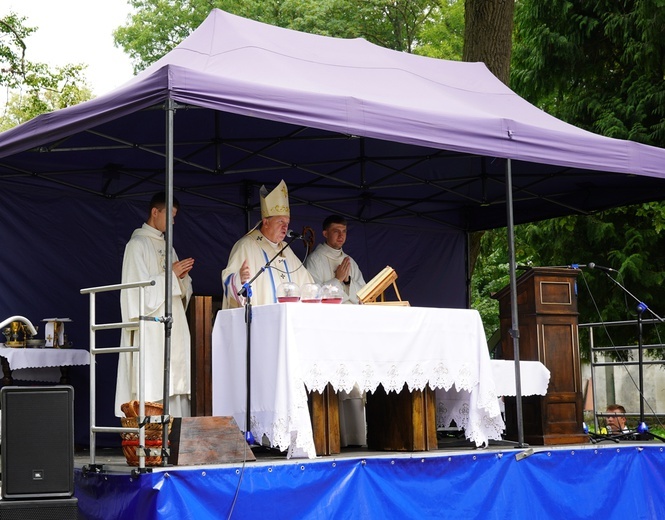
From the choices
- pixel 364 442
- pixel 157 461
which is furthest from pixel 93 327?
pixel 364 442

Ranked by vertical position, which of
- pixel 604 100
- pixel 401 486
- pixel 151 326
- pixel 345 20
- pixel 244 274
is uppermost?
pixel 345 20

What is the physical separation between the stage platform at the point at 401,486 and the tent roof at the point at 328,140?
6.74 ft

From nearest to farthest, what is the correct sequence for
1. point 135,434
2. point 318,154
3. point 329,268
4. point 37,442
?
point 37,442
point 135,434
point 329,268
point 318,154

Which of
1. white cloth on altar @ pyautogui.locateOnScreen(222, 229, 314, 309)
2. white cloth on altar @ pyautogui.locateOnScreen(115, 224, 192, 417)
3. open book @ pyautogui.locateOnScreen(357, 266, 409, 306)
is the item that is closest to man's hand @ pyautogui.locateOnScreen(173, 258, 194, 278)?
white cloth on altar @ pyautogui.locateOnScreen(115, 224, 192, 417)

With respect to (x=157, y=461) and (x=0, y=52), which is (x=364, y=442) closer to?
(x=157, y=461)

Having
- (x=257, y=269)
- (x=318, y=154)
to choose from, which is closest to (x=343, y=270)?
(x=318, y=154)

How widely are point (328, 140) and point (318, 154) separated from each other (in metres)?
0.45

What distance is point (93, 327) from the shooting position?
618cm

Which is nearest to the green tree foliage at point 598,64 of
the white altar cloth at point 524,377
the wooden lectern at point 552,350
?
the wooden lectern at point 552,350

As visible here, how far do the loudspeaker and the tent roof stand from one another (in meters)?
1.70

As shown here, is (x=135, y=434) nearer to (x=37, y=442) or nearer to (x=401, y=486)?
(x=37, y=442)

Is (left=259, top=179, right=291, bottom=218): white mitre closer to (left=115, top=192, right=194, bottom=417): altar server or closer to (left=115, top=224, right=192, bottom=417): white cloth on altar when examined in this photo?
(left=115, top=192, right=194, bottom=417): altar server

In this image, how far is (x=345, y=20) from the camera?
2723 cm

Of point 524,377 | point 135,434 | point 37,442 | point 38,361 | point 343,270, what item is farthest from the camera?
point 343,270
